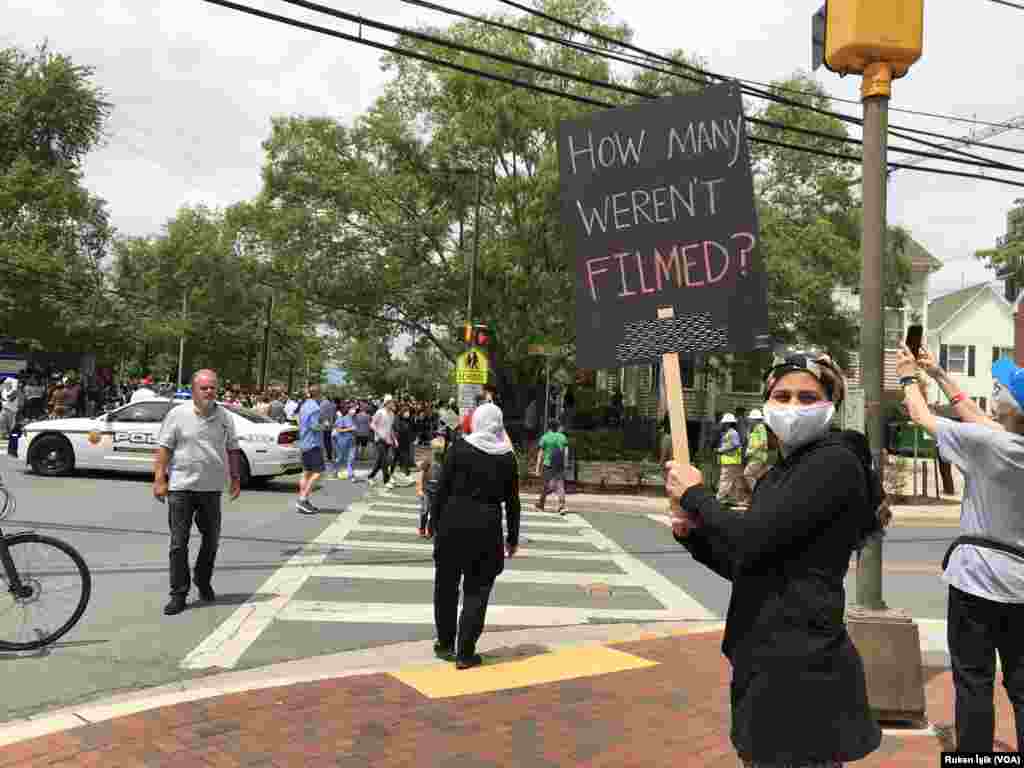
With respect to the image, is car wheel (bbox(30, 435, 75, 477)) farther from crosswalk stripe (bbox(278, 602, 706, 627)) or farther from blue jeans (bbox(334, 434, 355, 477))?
crosswalk stripe (bbox(278, 602, 706, 627))

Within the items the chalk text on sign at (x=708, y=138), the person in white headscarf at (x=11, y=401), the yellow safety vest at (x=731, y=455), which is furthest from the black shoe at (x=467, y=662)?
the person in white headscarf at (x=11, y=401)

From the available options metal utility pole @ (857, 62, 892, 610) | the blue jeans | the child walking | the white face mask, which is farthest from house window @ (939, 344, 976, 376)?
the white face mask

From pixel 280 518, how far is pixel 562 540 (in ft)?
13.0

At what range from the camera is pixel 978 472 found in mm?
3588

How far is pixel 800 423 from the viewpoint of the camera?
101 inches

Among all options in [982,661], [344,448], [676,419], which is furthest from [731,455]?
[676,419]

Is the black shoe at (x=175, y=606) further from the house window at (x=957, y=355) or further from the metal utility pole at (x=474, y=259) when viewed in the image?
the house window at (x=957, y=355)

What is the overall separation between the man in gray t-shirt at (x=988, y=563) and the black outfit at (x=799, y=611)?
126 centimetres

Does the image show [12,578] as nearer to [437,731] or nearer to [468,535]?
[468,535]

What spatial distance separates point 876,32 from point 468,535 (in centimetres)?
375

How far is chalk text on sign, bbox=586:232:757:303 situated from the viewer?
3553mm

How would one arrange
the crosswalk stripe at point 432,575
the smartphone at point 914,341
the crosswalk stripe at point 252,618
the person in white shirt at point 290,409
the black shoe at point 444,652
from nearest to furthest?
the smartphone at point 914,341 < the crosswalk stripe at point 252,618 < the black shoe at point 444,652 < the crosswalk stripe at point 432,575 < the person in white shirt at point 290,409

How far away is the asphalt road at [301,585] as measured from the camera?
6020mm

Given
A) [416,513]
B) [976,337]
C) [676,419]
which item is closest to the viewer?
[676,419]
